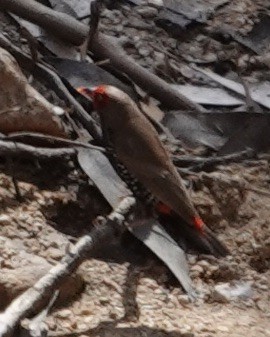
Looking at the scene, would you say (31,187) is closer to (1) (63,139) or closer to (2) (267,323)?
(1) (63,139)

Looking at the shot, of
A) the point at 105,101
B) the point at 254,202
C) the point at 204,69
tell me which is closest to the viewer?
the point at 105,101

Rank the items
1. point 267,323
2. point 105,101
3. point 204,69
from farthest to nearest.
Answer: point 204,69 < point 105,101 < point 267,323

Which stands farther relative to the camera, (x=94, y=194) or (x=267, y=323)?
(x=94, y=194)

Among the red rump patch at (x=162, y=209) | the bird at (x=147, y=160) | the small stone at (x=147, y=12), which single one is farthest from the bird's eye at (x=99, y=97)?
the small stone at (x=147, y=12)

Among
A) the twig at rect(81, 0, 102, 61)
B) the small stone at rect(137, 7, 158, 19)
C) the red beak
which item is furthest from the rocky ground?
the small stone at rect(137, 7, 158, 19)

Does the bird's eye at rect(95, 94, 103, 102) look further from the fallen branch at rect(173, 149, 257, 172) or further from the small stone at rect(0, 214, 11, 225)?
the small stone at rect(0, 214, 11, 225)

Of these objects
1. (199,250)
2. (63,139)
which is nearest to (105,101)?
(63,139)
